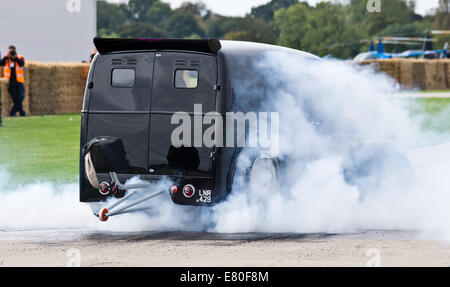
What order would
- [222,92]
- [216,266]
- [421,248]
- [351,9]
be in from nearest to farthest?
[216,266], [421,248], [222,92], [351,9]

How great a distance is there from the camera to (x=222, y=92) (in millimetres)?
→ 8469

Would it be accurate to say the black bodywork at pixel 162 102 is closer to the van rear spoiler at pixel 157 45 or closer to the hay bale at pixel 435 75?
the van rear spoiler at pixel 157 45

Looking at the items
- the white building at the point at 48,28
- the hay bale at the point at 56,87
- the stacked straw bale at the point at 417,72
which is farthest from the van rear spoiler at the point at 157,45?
the stacked straw bale at the point at 417,72

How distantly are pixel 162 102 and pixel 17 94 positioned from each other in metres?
18.9

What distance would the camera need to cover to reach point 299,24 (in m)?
136

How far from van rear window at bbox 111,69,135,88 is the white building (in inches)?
1202

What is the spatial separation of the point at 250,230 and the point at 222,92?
1395 mm

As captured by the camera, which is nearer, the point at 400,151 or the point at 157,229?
the point at 157,229

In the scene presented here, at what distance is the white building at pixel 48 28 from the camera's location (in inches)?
1532

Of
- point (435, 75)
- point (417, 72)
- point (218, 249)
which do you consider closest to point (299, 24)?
point (435, 75)

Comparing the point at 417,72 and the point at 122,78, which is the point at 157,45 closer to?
the point at 122,78

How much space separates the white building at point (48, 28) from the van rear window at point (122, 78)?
100 feet
